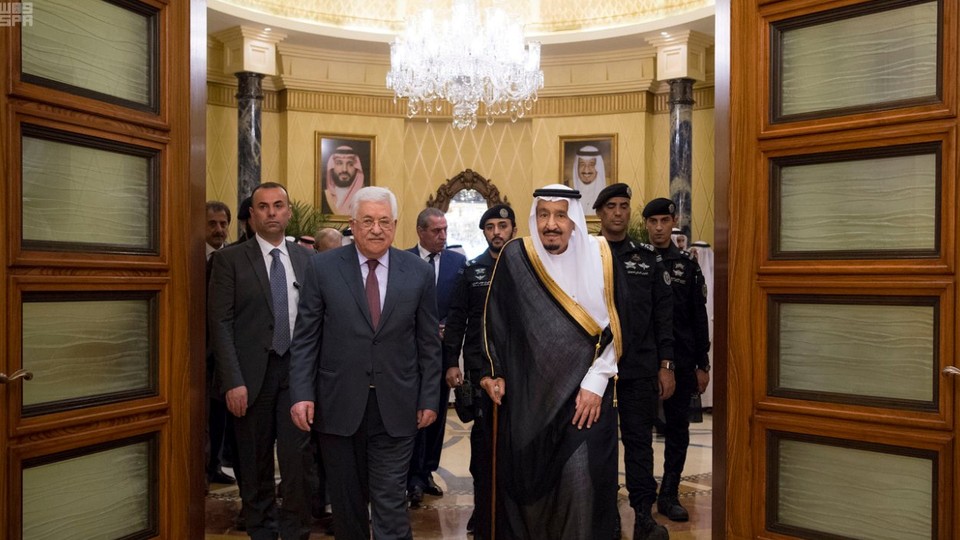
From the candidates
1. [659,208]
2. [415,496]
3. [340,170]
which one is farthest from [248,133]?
[659,208]

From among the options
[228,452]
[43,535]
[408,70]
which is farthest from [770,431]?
[408,70]

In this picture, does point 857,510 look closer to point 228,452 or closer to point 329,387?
point 329,387

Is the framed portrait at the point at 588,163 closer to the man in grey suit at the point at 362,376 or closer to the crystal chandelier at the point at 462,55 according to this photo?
the crystal chandelier at the point at 462,55

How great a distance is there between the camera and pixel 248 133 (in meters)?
9.97

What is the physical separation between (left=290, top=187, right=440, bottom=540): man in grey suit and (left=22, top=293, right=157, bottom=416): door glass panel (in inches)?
22.9

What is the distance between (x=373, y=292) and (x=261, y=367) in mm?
704

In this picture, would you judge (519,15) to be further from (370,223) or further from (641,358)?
(370,223)

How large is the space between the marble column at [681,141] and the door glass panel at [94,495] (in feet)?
25.5

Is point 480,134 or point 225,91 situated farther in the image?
point 480,134

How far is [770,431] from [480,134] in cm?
868

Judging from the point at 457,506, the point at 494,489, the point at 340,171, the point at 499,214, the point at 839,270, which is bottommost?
the point at 457,506

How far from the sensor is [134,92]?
10.5 feet

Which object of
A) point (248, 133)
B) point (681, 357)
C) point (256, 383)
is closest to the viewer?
point (256, 383)

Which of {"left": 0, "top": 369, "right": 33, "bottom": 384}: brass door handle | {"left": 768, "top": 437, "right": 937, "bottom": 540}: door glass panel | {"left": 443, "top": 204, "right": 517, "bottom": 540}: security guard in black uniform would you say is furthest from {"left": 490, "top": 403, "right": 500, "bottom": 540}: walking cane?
{"left": 0, "top": 369, "right": 33, "bottom": 384}: brass door handle
